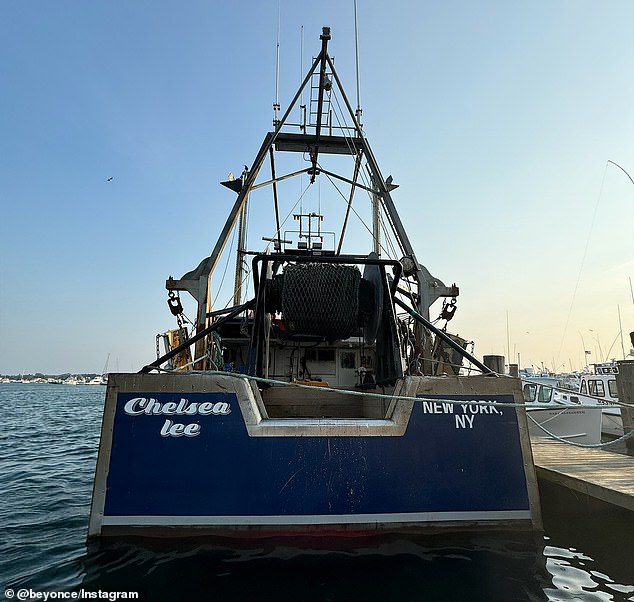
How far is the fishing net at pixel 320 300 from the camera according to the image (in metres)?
6.34

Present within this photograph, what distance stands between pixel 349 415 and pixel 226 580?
3274mm

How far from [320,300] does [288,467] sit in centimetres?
258

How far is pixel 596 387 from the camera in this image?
1864 cm

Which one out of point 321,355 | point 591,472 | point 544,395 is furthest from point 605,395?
point 591,472

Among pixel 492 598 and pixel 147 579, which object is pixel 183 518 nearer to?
→ pixel 147 579

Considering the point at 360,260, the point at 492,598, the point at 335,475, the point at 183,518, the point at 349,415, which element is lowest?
the point at 492,598

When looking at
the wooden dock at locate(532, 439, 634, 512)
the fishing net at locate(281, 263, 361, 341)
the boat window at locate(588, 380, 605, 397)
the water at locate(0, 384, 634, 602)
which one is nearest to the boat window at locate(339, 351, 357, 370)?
the wooden dock at locate(532, 439, 634, 512)

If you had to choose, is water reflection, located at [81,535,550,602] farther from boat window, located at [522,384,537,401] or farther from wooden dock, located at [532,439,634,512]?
boat window, located at [522,384,537,401]

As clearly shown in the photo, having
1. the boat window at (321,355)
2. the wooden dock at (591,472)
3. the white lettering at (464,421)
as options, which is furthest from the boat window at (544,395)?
the white lettering at (464,421)

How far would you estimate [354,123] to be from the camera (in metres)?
10.4

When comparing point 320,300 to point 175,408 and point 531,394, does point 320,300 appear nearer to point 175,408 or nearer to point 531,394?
point 175,408

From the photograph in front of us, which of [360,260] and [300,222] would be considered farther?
[300,222]

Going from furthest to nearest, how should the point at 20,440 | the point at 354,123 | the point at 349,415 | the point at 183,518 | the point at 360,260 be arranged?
the point at 20,440, the point at 354,123, the point at 349,415, the point at 360,260, the point at 183,518

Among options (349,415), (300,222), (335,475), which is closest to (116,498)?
(335,475)
